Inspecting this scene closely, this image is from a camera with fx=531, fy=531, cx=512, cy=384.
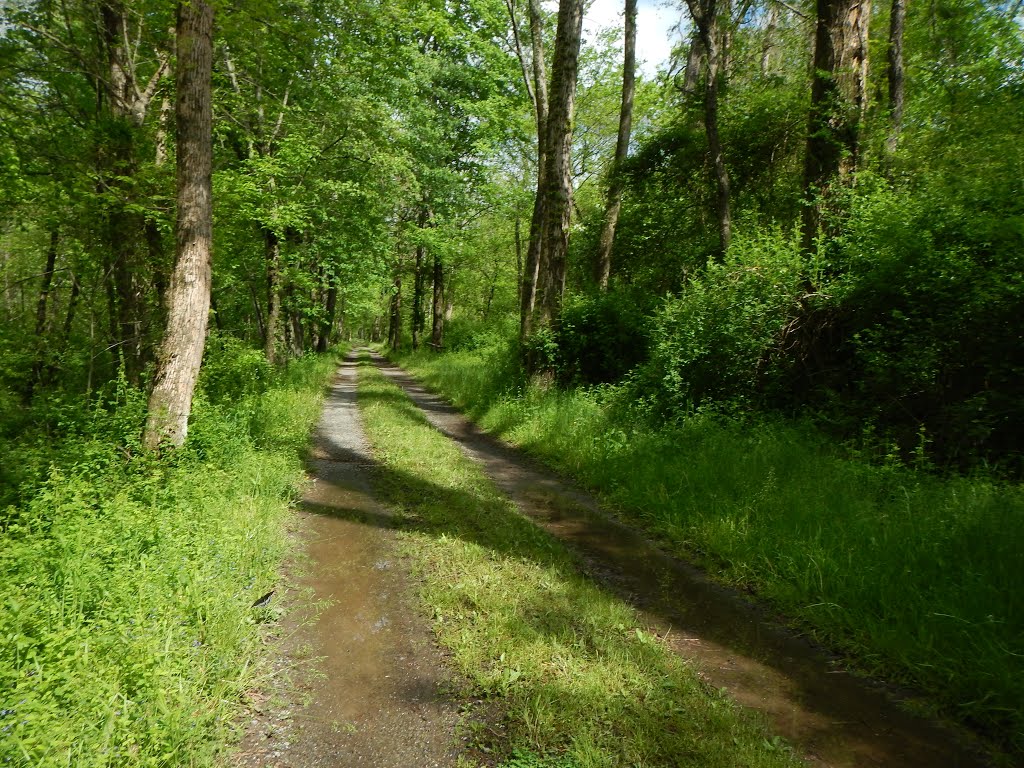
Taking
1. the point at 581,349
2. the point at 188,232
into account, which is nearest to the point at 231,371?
the point at 188,232

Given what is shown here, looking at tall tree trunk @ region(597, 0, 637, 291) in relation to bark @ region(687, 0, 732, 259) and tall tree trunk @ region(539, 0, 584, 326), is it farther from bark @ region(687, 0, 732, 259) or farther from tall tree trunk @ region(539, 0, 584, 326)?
bark @ region(687, 0, 732, 259)

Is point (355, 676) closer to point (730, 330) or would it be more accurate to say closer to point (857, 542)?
point (857, 542)

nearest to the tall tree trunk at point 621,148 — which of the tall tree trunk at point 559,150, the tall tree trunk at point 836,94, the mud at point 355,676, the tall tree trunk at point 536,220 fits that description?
the tall tree trunk at point 536,220

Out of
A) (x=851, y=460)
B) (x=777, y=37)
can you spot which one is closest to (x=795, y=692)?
(x=851, y=460)

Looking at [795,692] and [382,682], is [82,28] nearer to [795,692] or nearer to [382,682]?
[382,682]

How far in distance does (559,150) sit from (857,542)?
389 inches

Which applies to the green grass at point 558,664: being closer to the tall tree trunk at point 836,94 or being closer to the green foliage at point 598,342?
the tall tree trunk at point 836,94

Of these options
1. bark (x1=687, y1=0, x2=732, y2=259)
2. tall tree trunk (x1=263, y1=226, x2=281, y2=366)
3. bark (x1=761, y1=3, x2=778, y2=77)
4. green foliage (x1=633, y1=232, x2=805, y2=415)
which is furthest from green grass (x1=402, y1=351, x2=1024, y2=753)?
bark (x1=761, y1=3, x2=778, y2=77)

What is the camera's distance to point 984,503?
413cm

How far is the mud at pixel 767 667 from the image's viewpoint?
2.73 meters

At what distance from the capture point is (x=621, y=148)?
49.5ft

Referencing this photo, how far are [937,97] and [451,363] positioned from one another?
15.8 metres

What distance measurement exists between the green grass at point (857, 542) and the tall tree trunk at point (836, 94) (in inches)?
158

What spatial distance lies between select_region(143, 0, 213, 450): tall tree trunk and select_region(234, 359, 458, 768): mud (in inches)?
97.2
